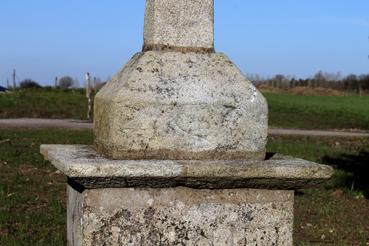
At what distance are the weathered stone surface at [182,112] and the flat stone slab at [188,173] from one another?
9 centimetres

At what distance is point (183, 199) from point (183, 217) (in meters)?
0.08

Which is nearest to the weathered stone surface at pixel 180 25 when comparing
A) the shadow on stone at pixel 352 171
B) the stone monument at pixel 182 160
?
the stone monument at pixel 182 160

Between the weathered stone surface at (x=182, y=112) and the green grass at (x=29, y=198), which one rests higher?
the weathered stone surface at (x=182, y=112)


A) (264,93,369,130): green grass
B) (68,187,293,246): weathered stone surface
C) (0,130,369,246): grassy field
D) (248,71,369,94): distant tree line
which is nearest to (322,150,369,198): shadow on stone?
(0,130,369,246): grassy field

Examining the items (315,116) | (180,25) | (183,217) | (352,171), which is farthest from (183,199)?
(315,116)

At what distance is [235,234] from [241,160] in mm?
320

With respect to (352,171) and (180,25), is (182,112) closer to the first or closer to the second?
(180,25)

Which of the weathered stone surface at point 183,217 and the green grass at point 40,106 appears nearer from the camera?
the weathered stone surface at point 183,217

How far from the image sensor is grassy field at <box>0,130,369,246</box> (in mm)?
6952

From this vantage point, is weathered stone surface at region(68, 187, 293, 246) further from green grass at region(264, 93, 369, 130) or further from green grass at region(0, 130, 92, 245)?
green grass at region(264, 93, 369, 130)

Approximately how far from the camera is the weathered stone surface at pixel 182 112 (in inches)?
116

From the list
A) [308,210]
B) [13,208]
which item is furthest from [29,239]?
[308,210]

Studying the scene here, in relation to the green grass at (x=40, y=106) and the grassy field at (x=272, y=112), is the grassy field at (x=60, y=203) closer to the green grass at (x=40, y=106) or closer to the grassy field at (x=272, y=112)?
the green grass at (x=40, y=106)

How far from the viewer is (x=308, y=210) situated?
8578 millimetres
